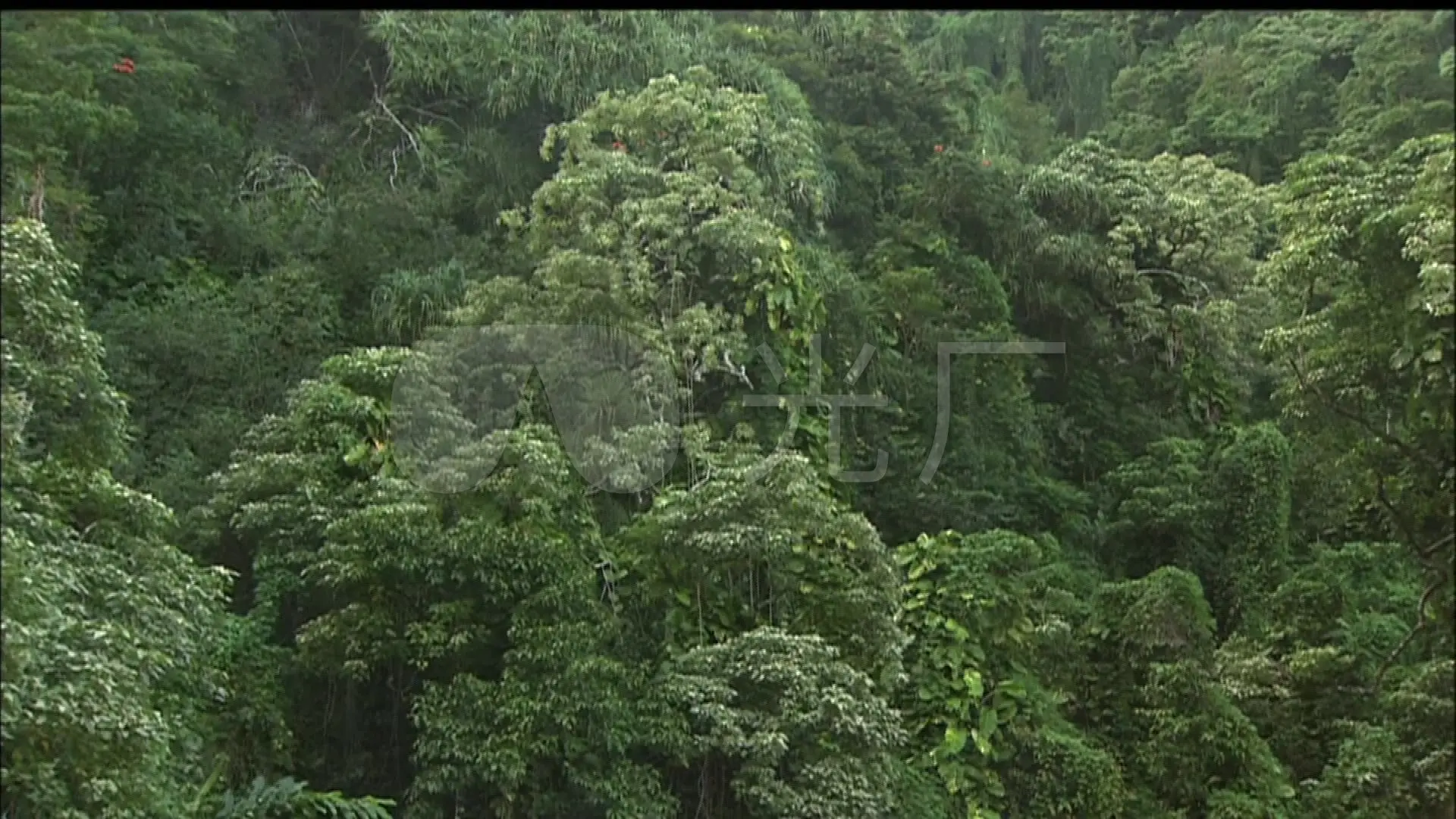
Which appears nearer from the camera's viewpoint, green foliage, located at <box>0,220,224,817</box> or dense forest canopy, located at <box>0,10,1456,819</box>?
green foliage, located at <box>0,220,224,817</box>

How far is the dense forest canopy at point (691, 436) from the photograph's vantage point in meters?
6.38

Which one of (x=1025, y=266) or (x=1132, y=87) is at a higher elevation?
(x=1132, y=87)

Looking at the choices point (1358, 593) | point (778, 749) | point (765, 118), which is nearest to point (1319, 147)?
point (1358, 593)

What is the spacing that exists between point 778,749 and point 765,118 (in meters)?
5.05

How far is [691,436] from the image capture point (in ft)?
29.2

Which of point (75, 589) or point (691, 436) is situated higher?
point (691, 436)

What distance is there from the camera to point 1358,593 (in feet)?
35.0

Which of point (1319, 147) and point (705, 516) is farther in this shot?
point (1319, 147)

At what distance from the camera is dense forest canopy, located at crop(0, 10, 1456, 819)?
638 centimetres

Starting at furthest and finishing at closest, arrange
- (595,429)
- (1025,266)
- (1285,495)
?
(1025,266), (1285,495), (595,429)

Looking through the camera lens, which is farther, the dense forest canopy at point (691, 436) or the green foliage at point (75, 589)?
the dense forest canopy at point (691, 436)

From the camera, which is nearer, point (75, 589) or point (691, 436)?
point (75, 589)

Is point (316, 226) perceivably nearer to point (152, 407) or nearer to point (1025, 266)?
point (152, 407)

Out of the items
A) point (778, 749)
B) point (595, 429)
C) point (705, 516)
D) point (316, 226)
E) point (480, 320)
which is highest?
point (316, 226)
